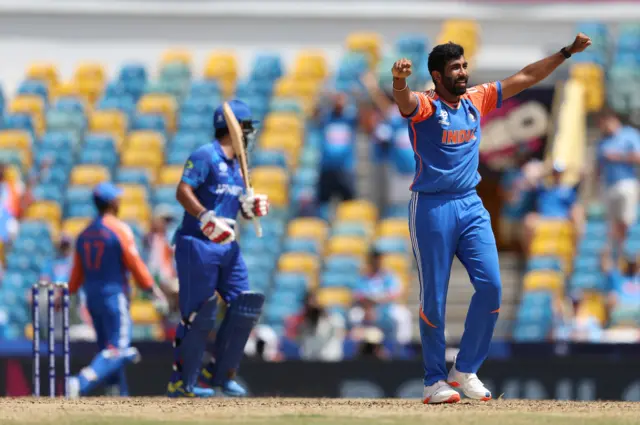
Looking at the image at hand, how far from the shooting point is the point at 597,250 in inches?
700

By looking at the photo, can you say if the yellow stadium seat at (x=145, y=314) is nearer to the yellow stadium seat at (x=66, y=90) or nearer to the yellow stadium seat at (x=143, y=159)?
the yellow stadium seat at (x=143, y=159)

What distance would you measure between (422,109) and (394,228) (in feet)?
29.5

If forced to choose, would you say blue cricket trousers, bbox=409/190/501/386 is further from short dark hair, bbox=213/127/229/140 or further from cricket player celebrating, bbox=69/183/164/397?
cricket player celebrating, bbox=69/183/164/397

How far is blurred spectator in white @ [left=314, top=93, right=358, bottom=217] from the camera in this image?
60.2ft

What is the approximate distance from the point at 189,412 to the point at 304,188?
34.4 feet

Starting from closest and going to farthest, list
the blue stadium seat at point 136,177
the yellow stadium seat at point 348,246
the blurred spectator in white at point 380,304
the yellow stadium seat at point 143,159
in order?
the blurred spectator in white at point 380,304 < the yellow stadium seat at point 348,246 < the blue stadium seat at point 136,177 < the yellow stadium seat at point 143,159

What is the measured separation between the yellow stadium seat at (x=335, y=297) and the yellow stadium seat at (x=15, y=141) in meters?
5.59

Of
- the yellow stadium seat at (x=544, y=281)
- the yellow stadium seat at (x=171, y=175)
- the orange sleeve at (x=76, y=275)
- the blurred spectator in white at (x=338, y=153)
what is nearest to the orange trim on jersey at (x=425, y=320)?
the orange sleeve at (x=76, y=275)

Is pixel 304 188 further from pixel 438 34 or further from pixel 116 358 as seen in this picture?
pixel 116 358

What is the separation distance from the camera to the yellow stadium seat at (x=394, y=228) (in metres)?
18.0

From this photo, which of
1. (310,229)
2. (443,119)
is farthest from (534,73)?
(310,229)

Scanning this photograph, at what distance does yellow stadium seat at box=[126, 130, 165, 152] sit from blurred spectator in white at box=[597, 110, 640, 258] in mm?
6031

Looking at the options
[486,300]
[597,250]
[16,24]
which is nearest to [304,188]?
[597,250]

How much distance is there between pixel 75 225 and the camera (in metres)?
19.0
